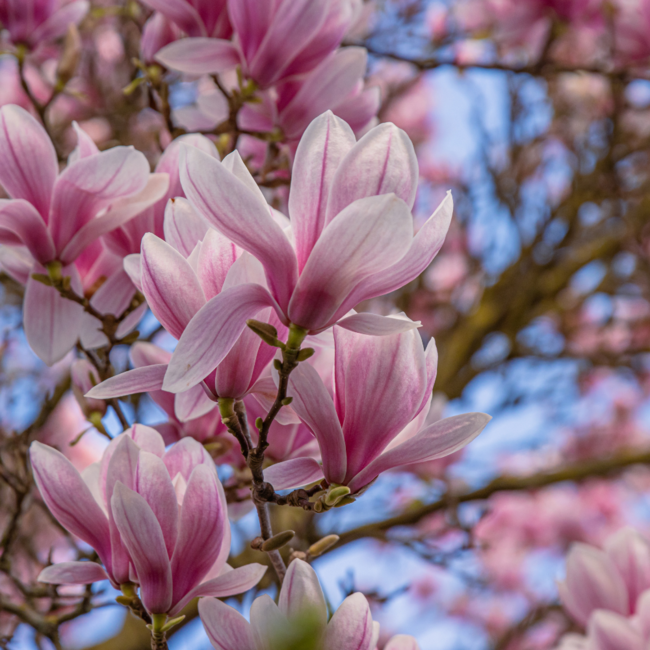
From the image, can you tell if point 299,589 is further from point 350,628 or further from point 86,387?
point 86,387

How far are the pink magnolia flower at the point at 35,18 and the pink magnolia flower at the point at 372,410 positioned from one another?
114 cm

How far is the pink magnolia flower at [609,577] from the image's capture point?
51.3 inches

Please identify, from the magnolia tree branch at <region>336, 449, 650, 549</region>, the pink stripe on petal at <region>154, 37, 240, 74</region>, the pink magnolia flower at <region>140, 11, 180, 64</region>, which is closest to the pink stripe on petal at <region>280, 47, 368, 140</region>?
the pink stripe on petal at <region>154, 37, 240, 74</region>

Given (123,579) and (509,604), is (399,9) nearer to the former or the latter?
(123,579)

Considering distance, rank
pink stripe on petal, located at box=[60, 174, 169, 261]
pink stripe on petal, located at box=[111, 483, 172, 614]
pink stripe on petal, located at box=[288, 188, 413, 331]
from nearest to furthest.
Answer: pink stripe on petal, located at box=[288, 188, 413, 331]
pink stripe on petal, located at box=[111, 483, 172, 614]
pink stripe on petal, located at box=[60, 174, 169, 261]

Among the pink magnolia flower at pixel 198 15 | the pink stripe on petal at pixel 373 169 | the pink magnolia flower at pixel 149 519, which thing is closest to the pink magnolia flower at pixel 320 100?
the pink magnolia flower at pixel 198 15

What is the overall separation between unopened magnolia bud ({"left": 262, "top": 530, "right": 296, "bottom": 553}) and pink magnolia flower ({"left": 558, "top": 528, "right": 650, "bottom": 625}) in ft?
2.82

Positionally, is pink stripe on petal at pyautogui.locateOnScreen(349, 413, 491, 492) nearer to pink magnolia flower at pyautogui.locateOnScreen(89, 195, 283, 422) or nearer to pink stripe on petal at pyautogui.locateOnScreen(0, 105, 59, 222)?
pink magnolia flower at pyautogui.locateOnScreen(89, 195, 283, 422)

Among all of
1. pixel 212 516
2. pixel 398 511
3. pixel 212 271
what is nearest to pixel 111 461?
pixel 212 516

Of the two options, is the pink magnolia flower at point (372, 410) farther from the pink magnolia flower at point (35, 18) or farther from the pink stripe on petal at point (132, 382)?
the pink magnolia flower at point (35, 18)

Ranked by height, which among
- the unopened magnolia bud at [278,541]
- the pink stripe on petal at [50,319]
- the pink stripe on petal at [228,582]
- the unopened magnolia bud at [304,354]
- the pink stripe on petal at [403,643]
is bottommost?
the pink stripe on petal at [403,643]

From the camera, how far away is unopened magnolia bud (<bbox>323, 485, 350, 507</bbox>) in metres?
0.71

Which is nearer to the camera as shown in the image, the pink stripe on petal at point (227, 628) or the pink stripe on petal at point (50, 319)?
the pink stripe on petal at point (227, 628)

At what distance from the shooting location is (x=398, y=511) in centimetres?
232
